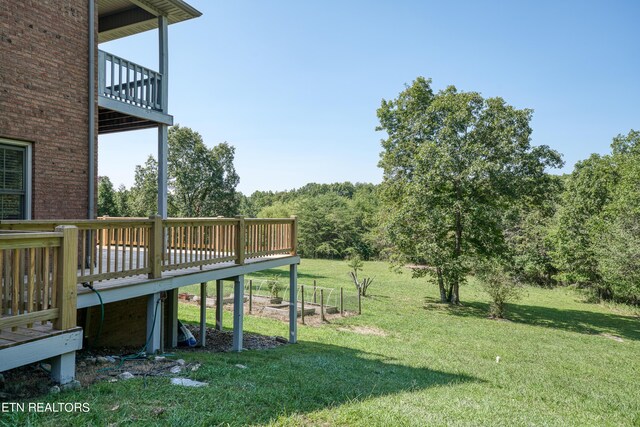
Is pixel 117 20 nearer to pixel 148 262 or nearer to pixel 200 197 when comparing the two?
Answer: pixel 148 262

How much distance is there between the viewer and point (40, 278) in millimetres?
3838

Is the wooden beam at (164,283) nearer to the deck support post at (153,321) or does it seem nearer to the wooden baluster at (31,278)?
the deck support post at (153,321)

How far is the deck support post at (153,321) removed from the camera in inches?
246

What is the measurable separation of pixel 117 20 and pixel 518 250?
3279 centimetres

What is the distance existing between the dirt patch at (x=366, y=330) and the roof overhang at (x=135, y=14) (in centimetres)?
1046

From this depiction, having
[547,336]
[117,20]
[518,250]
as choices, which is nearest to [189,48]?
[117,20]

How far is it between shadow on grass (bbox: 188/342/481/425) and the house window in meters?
3.93

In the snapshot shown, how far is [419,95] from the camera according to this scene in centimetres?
2106

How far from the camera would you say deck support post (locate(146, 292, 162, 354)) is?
624 cm

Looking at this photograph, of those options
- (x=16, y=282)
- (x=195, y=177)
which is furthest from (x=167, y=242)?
(x=195, y=177)

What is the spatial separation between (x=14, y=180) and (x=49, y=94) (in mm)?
1509

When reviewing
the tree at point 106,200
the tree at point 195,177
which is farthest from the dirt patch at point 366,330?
the tree at point 106,200

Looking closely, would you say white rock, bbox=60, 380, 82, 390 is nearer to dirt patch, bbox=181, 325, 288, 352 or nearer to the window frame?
the window frame

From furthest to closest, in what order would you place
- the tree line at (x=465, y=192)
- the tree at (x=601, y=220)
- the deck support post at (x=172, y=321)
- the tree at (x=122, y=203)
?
the tree at (x=122, y=203)
the tree at (x=601, y=220)
the tree line at (x=465, y=192)
the deck support post at (x=172, y=321)
